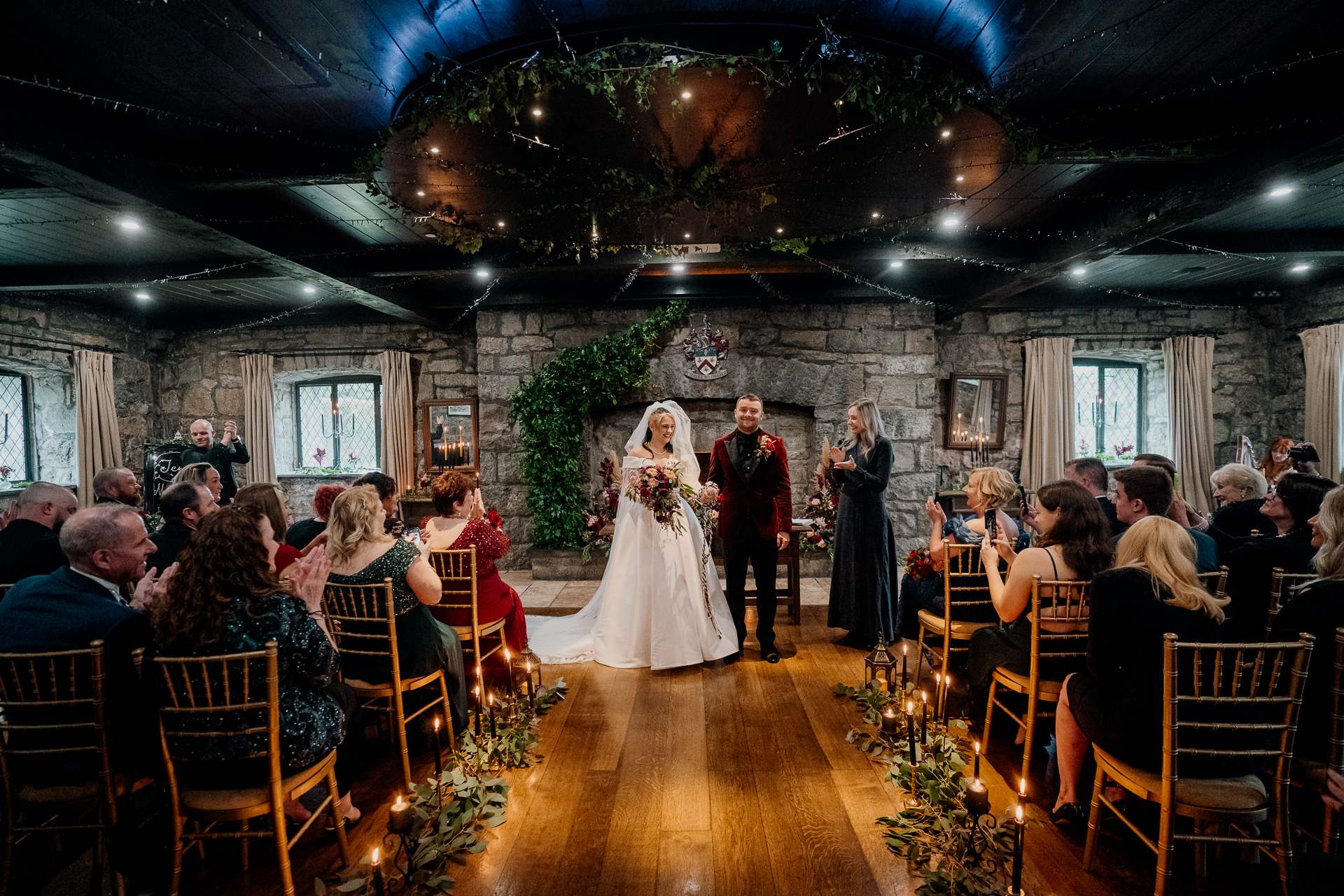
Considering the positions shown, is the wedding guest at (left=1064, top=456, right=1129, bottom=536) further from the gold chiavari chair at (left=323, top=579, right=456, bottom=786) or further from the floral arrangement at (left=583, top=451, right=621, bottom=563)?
the floral arrangement at (left=583, top=451, right=621, bottom=563)

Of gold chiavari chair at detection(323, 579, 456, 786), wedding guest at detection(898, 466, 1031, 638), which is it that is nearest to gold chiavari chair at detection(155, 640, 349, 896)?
gold chiavari chair at detection(323, 579, 456, 786)

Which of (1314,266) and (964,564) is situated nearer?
(964,564)

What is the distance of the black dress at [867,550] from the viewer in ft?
14.1

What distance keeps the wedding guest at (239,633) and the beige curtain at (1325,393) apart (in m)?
9.00

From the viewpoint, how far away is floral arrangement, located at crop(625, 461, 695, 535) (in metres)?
4.02

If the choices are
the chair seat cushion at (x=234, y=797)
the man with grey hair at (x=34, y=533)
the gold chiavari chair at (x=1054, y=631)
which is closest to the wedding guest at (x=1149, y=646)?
the gold chiavari chair at (x=1054, y=631)

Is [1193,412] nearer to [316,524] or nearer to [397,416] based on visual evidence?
[316,524]

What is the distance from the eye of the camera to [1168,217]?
394cm

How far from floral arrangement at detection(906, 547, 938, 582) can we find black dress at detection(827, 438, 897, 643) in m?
0.56

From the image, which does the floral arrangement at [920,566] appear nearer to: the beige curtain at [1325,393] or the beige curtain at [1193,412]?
the beige curtain at [1193,412]

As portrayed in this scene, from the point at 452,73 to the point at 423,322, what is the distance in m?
5.42

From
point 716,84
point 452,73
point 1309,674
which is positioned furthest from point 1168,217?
point 452,73

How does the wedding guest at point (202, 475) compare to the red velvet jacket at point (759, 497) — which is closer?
the wedding guest at point (202, 475)

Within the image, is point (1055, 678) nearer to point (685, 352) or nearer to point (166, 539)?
point (166, 539)
